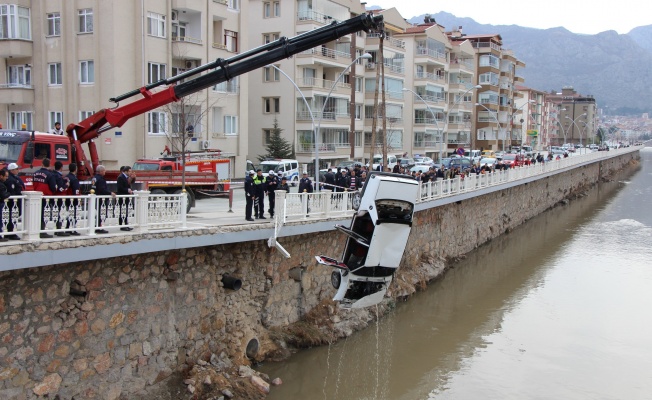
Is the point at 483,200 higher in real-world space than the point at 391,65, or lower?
lower

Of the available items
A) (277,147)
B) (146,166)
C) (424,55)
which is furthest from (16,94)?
(424,55)

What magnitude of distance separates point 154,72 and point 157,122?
7.82 ft

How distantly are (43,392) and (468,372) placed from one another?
389 inches

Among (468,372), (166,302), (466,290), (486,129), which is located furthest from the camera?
(486,129)

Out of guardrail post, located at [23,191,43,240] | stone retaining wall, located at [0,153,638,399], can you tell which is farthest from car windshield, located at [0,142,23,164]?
guardrail post, located at [23,191,43,240]

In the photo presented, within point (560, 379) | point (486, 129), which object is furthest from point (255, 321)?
point (486, 129)

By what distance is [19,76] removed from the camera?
31.0 meters

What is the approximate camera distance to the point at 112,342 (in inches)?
441

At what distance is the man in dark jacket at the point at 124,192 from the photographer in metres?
11.2

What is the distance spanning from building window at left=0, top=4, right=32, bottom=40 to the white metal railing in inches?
864

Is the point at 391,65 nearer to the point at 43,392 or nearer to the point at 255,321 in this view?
the point at 255,321

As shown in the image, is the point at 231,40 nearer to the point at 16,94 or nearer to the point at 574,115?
the point at 16,94

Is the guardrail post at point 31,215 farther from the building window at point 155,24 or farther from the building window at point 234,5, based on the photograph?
the building window at point 234,5

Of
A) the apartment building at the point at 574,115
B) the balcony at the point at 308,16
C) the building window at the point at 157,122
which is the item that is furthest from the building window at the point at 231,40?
the apartment building at the point at 574,115
